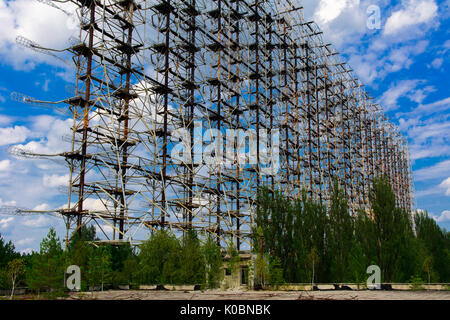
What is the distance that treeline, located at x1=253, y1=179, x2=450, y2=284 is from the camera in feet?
82.6

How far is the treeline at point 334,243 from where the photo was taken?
992 inches

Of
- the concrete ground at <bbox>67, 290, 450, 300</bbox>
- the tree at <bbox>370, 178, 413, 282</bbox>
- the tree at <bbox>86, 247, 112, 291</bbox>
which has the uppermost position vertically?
the tree at <bbox>370, 178, 413, 282</bbox>

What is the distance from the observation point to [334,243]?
96.1 ft

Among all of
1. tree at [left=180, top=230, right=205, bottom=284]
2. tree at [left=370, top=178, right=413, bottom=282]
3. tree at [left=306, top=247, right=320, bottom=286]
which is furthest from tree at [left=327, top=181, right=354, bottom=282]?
tree at [left=180, top=230, right=205, bottom=284]

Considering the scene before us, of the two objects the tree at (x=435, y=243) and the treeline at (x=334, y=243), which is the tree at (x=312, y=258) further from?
the tree at (x=435, y=243)

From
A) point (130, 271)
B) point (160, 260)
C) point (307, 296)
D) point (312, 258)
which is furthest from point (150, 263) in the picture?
point (307, 296)

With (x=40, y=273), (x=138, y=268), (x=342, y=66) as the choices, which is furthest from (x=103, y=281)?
(x=342, y=66)

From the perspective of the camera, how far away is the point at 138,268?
25828 mm

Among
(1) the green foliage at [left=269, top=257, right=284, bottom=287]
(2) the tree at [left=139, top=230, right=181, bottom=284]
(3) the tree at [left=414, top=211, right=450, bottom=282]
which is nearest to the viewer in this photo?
(1) the green foliage at [left=269, top=257, right=284, bottom=287]

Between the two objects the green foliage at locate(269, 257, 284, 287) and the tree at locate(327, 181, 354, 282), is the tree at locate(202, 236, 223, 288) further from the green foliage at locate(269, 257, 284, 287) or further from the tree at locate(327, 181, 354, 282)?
the tree at locate(327, 181, 354, 282)

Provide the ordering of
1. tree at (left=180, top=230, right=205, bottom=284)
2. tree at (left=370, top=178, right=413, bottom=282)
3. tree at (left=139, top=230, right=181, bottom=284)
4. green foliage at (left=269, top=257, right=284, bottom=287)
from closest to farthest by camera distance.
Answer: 1. green foliage at (left=269, top=257, right=284, bottom=287)
2. tree at (left=180, top=230, right=205, bottom=284)
3. tree at (left=139, top=230, right=181, bottom=284)
4. tree at (left=370, top=178, right=413, bottom=282)

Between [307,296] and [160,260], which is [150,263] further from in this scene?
[307,296]

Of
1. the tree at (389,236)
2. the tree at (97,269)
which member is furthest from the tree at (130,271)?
the tree at (389,236)

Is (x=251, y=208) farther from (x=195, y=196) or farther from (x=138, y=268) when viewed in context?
(x=138, y=268)
